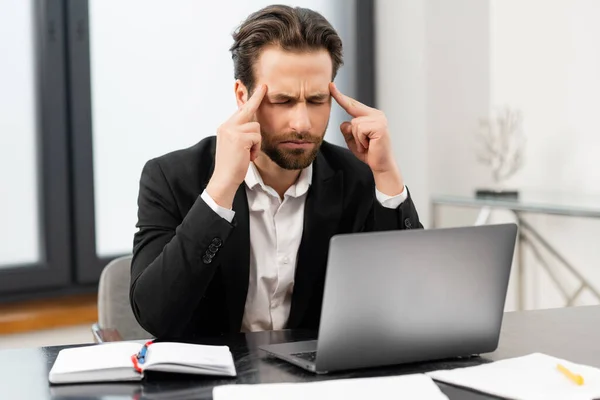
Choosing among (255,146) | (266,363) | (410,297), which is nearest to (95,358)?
(266,363)

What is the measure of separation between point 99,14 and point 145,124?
464 millimetres

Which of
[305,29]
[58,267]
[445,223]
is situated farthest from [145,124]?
[305,29]

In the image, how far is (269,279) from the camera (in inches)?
78.2

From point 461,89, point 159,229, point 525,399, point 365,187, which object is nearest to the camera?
point 525,399

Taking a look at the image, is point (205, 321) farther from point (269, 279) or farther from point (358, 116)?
point (358, 116)

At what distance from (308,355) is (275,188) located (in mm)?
713

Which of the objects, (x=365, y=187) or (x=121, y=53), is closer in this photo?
(x=365, y=187)

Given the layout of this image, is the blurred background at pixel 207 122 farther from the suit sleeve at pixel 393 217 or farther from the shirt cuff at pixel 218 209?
the shirt cuff at pixel 218 209

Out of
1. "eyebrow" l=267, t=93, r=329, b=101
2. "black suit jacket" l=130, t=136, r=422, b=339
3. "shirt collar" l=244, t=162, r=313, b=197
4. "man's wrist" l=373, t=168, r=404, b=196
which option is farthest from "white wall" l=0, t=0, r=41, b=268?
"man's wrist" l=373, t=168, r=404, b=196

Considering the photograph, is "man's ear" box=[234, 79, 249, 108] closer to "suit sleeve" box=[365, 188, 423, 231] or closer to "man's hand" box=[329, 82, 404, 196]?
"man's hand" box=[329, 82, 404, 196]

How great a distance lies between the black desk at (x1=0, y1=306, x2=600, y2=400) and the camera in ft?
4.20

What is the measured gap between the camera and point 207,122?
3631 millimetres

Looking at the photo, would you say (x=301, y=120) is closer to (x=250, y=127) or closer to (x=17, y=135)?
(x=250, y=127)

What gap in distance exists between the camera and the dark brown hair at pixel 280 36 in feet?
6.60
